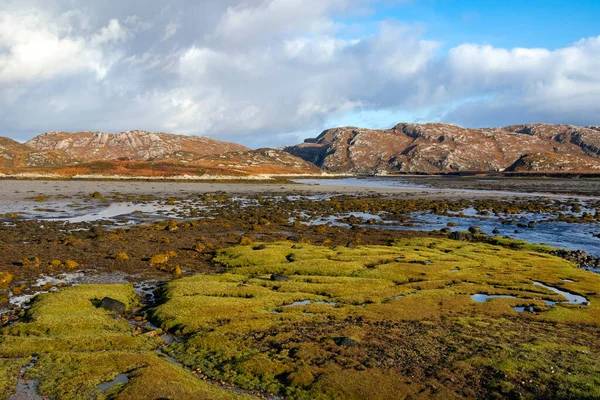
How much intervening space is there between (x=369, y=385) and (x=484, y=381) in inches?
127

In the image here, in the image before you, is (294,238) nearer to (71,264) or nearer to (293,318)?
(71,264)

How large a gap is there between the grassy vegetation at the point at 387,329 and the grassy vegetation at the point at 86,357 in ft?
3.65

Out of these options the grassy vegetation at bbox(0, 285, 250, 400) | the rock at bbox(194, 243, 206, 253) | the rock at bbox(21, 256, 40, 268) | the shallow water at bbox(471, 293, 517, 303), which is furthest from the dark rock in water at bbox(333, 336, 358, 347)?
the rock at bbox(21, 256, 40, 268)

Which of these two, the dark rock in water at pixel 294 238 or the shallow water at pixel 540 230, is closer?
the dark rock in water at pixel 294 238

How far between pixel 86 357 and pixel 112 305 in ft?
16.2

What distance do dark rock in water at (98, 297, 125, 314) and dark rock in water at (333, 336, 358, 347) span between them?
927 centimetres

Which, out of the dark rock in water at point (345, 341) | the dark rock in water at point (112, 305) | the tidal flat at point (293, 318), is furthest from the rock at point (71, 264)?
the dark rock in water at point (345, 341)

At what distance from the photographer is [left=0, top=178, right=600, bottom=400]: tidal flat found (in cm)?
1200

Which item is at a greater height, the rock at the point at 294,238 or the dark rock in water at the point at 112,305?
the dark rock in water at the point at 112,305

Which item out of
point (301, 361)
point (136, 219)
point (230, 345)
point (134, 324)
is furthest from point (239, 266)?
point (136, 219)

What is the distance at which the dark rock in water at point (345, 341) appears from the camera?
1428 cm

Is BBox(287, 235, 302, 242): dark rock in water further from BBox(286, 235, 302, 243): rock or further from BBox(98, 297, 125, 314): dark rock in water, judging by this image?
BBox(98, 297, 125, 314): dark rock in water

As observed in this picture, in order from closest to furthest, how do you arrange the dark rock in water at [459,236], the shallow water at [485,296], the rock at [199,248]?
the shallow water at [485,296]
the rock at [199,248]
the dark rock in water at [459,236]

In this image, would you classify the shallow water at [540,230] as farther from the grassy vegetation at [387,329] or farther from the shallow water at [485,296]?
the shallow water at [485,296]
